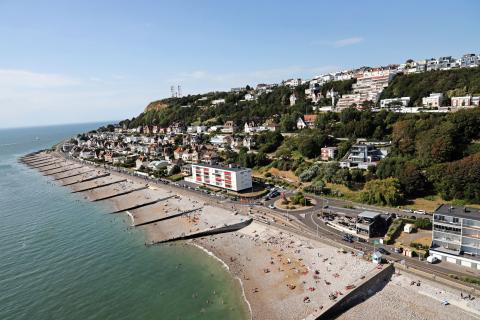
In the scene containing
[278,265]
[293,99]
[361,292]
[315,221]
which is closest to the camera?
[361,292]

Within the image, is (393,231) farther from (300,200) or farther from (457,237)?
(300,200)

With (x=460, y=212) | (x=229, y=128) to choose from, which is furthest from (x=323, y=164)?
(x=229, y=128)

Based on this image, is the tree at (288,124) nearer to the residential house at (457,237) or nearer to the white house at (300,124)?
the white house at (300,124)

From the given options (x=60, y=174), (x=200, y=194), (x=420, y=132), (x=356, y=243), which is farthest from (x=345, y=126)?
(x=60, y=174)

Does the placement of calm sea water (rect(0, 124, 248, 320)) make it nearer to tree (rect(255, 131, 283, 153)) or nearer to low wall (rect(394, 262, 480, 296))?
low wall (rect(394, 262, 480, 296))

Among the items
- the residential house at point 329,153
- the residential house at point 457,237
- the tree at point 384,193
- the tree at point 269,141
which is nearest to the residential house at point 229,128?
the tree at point 269,141
